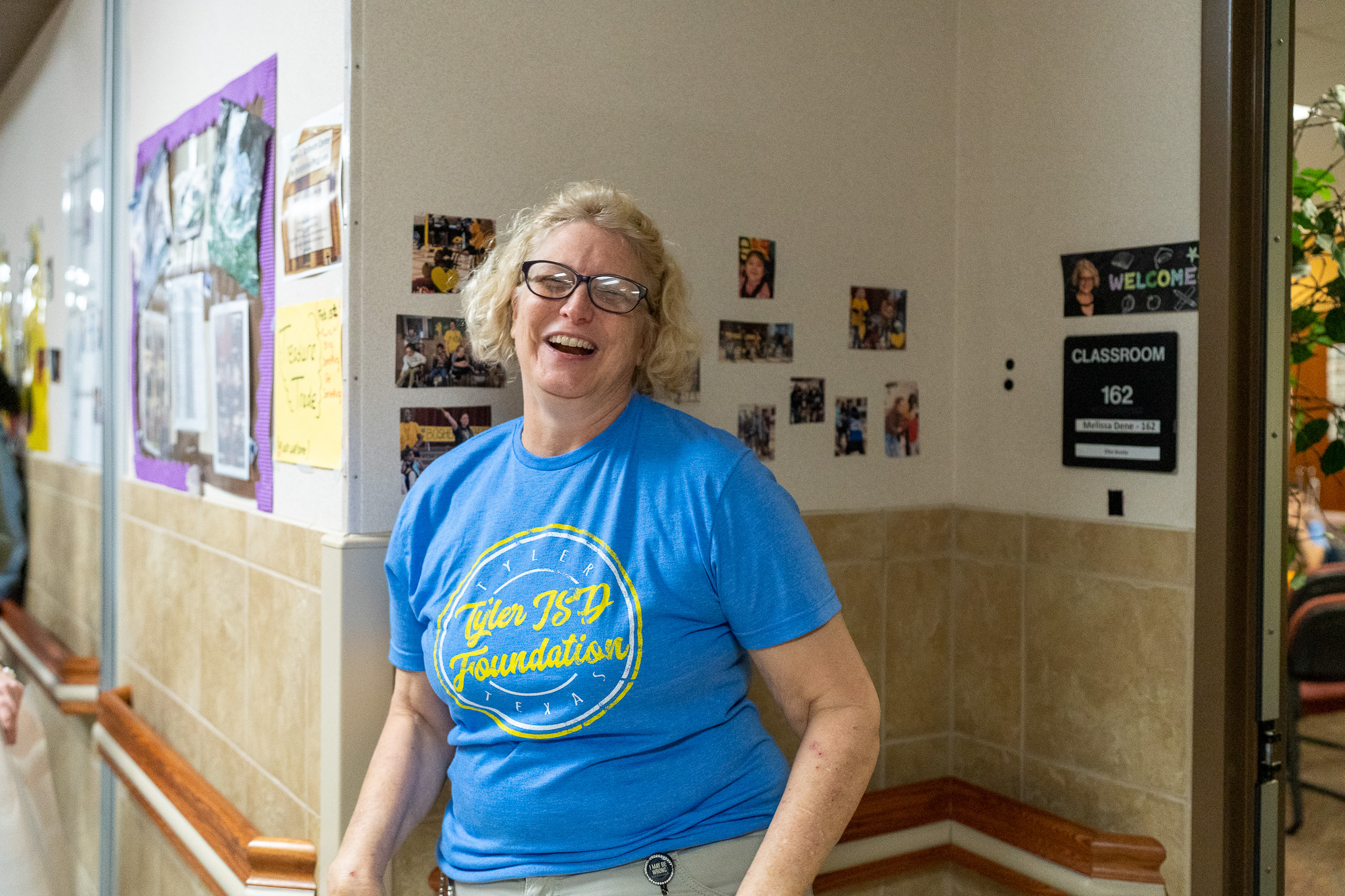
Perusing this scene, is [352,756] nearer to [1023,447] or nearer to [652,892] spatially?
[652,892]

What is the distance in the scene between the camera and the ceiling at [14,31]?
2004 mm

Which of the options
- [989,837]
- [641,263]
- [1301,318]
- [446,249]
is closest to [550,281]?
[641,263]

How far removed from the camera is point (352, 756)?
1.48 m

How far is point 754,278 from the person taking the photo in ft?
6.07

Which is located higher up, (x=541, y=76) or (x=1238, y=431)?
(x=541, y=76)

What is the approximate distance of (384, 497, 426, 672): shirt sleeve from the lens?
141cm

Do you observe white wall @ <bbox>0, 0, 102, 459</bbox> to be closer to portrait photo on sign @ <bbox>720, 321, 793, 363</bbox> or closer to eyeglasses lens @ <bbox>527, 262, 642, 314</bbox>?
eyeglasses lens @ <bbox>527, 262, 642, 314</bbox>

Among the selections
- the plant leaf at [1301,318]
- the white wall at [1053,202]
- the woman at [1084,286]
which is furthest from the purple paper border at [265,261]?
the plant leaf at [1301,318]

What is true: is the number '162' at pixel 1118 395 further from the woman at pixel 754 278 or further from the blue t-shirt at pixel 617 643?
the blue t-shirt at pixel 617 643

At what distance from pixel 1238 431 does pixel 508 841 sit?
128 centimetres

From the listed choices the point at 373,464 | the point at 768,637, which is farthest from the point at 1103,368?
the point at 373,464

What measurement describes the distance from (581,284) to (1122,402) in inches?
40.6

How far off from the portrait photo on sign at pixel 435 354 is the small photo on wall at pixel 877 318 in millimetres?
755

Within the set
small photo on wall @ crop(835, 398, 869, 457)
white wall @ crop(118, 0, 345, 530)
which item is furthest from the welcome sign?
white wall @ crop(118, 0, 345, 530)
